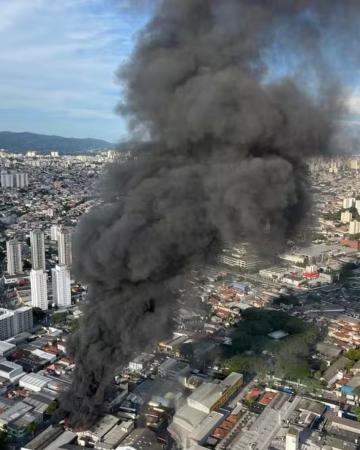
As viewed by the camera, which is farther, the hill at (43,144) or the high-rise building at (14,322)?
the hill at (43,144)

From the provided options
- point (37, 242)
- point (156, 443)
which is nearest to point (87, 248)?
point (156, 443)

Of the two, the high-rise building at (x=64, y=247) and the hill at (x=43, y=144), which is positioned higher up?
the hill at (x=43, y=144)

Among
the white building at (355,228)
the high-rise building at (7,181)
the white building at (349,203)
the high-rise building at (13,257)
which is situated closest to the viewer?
the high-rise building at (13,257)

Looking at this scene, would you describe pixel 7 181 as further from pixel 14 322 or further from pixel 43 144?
pixel 43 144

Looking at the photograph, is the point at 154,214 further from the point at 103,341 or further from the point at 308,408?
the point at 308,408

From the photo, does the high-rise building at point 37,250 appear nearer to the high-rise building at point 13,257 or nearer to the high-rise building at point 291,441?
the high-rise building at point 13,257

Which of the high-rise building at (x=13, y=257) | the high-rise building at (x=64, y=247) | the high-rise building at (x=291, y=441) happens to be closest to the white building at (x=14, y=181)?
the high-rise building at (x=13, y=257)

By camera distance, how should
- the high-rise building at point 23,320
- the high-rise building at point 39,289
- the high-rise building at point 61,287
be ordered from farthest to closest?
1. the high-rise building at point 61,287
2. the high-rise building at point 39,289
3. the high-rise building at point 23,320

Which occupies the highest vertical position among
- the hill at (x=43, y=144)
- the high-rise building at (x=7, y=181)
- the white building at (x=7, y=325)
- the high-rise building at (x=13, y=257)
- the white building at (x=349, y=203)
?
the hill at (x=43, y=144)
